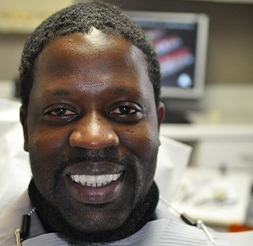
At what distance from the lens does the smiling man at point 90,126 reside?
0.62m

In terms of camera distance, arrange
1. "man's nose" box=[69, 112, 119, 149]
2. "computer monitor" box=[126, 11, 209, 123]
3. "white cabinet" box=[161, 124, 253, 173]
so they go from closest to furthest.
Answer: "man's nose" box=[69, 112, 119, 149]
"white cabinet" box=[161, 124, 253, 173]
"computer monitor" box=[126, 11, 209, 123]

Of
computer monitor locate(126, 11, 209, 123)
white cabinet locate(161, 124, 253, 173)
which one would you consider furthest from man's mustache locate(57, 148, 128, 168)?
computer monitor locate(126, 11, 209, 123)

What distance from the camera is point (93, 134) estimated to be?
60 centimetres

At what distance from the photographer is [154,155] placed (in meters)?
0.68

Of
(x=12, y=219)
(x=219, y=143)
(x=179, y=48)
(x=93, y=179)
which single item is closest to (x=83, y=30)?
(x=93, y=179)

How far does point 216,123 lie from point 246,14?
610 mm

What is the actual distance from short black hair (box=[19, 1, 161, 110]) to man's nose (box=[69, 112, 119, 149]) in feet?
0.40

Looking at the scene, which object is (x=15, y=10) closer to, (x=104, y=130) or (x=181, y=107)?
(x=181, y=107)

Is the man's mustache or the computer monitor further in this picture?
the computer monitor

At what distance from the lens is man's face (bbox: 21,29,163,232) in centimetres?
62

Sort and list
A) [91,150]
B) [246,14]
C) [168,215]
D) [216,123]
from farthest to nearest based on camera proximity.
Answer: [246,14] < [216,123] < [168,215] < [91,150]

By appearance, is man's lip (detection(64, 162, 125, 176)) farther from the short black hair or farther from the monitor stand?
the monitor stand

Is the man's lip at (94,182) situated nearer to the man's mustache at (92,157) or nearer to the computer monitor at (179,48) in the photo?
the man's mustache at (92,157)

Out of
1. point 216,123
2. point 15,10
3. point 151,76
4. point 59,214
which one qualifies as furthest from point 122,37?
point 15,10
